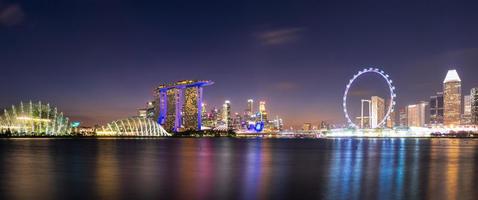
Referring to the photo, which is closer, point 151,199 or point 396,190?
point 151,199

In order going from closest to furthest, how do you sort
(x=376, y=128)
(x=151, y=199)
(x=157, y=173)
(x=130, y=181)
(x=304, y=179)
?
(x=151, y=199) → (x=130, y=181) → (x=304, y=179) → (x=157, y=173) → (x=376, y=128)

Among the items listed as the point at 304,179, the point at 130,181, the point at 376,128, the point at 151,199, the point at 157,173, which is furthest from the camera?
the point at 376,128

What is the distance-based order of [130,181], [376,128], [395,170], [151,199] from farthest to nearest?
1. [376,128]
2. [395,170]
3. [130,181]
4. [151,199]

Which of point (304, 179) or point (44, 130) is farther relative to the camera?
point (44, 130)

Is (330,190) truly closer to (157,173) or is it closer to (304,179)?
(304,179)

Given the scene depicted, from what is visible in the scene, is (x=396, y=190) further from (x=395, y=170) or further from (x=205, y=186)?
(x=395, y=170)

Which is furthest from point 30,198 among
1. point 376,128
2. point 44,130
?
point 376,128

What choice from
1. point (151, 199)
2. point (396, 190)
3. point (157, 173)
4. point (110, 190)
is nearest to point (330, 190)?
point (396, 190)

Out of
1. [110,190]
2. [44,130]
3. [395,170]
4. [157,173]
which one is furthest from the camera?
[44,130]
